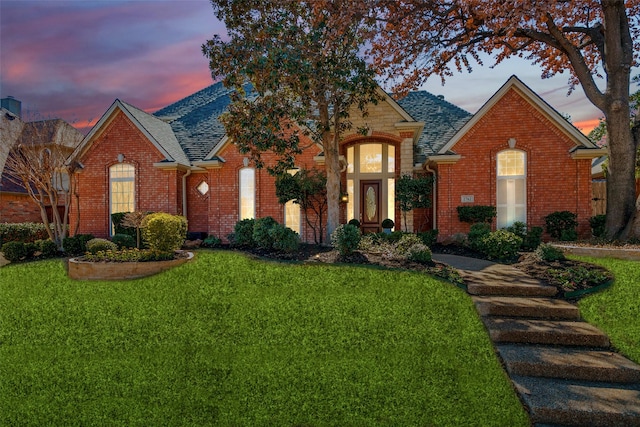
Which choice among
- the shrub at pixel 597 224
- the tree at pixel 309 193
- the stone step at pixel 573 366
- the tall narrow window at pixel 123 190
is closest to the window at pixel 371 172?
the tree at pixel 309 193

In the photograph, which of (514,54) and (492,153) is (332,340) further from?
(514,54)

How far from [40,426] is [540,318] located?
296 inches

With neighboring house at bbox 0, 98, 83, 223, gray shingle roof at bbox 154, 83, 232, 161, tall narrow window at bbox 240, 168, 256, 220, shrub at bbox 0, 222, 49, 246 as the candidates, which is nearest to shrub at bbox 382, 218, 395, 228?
tall narrow window at bbox 240, 168, 256, 220

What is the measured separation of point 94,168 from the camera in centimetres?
1623

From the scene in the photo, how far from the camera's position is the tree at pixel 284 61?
9.78 meters

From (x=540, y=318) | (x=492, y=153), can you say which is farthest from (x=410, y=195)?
(x=540, y=318)

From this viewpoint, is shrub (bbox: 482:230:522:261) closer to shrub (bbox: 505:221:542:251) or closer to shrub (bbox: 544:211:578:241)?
shrub (bbox: 505:221:542:251)

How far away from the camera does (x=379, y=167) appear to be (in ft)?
50.4

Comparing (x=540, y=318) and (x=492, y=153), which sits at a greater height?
(x=492, y=153)

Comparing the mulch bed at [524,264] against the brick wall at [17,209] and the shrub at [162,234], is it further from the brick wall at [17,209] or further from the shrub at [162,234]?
the brick wall at [17,209]

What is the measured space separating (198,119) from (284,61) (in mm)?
11509

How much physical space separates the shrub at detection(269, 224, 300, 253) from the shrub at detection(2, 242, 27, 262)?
7.80 meters

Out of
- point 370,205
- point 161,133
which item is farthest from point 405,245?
point 161,133

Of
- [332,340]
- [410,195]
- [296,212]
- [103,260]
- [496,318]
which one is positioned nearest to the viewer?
[332,340]
